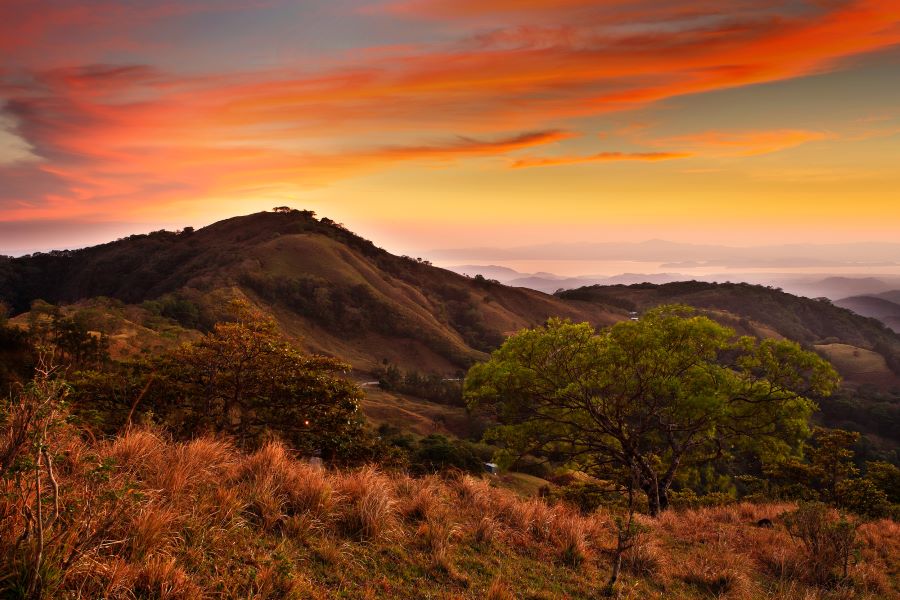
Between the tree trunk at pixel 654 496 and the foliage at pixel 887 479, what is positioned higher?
the tree trunk at pixel 654 496

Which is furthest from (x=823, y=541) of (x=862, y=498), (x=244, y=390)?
(x=862, y=498)

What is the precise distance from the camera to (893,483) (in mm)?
27609

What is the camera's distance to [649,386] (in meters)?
18.7

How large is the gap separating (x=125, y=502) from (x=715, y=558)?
29.6ft

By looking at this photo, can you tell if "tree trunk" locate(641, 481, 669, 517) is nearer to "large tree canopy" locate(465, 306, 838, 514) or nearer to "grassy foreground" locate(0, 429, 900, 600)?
"large tree canopy" locate(465, 306, 838, 514)

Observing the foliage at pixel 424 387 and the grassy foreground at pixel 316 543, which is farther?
the foliage at pixel 424 387

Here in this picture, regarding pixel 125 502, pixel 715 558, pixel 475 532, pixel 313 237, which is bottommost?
pixel 715 558

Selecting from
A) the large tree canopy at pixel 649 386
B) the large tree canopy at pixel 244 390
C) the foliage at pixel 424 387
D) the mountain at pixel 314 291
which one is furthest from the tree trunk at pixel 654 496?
the mountain at pixel 314 291

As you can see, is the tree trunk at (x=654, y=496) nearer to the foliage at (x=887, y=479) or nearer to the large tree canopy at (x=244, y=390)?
the large tree canopy at (x=244, y=390)

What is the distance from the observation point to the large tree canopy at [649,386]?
60.0 feet

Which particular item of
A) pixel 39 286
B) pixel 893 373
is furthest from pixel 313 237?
pixel 893 373

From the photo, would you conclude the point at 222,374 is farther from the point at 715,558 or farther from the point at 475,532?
the point at 715,558

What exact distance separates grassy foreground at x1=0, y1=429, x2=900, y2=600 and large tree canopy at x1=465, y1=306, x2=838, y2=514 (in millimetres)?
8602

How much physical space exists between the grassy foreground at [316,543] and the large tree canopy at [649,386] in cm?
860
